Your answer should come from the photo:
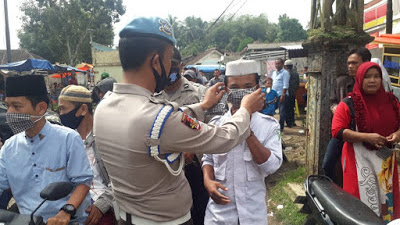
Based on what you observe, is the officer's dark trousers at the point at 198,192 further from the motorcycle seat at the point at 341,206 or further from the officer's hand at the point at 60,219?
the officer's hand at the point at 60,219

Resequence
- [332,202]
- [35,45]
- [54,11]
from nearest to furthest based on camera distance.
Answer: [332,202] < [54,11] < [35,45]

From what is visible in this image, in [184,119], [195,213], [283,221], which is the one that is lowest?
[283,221]

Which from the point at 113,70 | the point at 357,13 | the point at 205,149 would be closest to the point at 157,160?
the point at 205,149

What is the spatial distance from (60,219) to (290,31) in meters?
62.8

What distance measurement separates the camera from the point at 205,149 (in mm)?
1475

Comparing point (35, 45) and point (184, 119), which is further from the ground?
point (35, 45)

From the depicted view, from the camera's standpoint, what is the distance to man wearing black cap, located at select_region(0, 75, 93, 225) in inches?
78.7

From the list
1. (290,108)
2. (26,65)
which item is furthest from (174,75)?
(26,65)

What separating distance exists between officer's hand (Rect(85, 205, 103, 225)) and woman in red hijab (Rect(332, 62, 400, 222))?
2.10 m

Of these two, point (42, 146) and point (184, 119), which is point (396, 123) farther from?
point (42, 146)

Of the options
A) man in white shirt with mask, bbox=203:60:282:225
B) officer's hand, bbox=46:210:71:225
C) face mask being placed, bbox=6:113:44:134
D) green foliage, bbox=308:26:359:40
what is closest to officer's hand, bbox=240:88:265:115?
man in white shirt with mask, bbox=203:60:282:225

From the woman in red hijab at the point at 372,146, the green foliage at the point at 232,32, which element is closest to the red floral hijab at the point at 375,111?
the woman in red hijab at the point at 372,146

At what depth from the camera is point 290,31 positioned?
59875 millimetres

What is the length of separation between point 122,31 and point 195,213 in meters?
1.87
